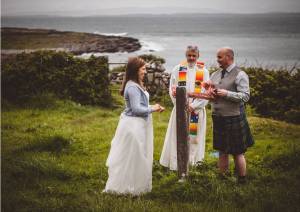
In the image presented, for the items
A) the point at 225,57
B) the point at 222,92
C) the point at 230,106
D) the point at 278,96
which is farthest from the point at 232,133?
the point at 278,96

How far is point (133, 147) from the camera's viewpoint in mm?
5871

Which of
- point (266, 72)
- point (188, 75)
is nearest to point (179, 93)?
Result: point (188, 75)

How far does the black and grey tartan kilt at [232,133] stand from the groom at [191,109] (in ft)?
3.44

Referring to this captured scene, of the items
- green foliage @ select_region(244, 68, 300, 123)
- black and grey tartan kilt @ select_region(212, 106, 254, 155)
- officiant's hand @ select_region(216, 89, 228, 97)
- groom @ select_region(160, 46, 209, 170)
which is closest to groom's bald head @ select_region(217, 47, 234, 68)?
officiant's hand @ select_region(216, 89, 228, 97)

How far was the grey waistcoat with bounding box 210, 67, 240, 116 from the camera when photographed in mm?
6027

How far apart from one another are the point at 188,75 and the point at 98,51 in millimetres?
60697

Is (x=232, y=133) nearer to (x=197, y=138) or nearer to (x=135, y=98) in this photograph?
(x=197, y=138)

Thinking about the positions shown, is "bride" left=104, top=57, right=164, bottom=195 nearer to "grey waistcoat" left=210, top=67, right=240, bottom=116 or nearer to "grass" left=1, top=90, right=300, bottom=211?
"grass" left=1, top=90, right=300, bottom=211

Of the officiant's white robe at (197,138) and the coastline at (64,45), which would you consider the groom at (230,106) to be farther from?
the coastline at (64,45)

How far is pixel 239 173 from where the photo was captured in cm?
636

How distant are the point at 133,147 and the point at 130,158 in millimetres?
183

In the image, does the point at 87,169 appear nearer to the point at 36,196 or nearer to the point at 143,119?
the point at 36,196

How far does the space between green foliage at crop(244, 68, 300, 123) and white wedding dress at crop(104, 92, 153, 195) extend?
8881mm

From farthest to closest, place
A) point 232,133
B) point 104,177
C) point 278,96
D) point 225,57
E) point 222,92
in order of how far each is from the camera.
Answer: point 278,96
point 104,177
point 232,133
point 225,57
point 222,92
